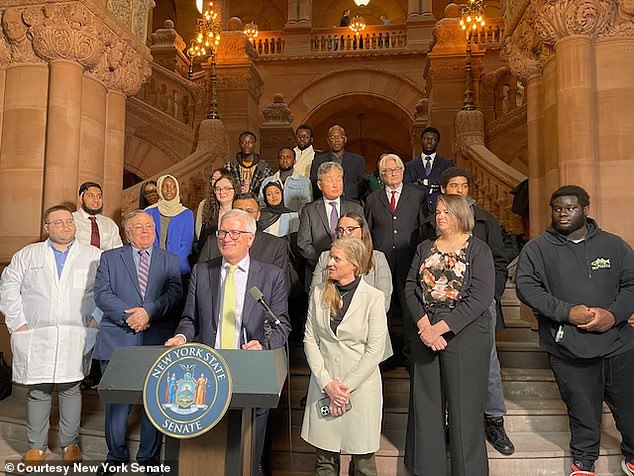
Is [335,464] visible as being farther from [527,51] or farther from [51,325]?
[527,51]

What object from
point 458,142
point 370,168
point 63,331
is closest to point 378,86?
point 370,168

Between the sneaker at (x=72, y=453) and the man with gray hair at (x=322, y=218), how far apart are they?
7.04 feet

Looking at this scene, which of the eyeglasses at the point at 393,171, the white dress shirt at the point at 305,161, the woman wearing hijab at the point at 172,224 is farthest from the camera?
the white dress shirt at the point at 305,161

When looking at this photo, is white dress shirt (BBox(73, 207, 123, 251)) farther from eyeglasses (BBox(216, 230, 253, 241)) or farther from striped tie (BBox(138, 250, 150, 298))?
eyeglasses (BBox(216, 230, 253, 241))

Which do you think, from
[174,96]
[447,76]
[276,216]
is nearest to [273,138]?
[174,96]

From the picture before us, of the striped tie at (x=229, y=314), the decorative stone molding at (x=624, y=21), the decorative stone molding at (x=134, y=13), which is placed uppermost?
the decorative stone molding at (x=134, y=13)

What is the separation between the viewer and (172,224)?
5.07 meters

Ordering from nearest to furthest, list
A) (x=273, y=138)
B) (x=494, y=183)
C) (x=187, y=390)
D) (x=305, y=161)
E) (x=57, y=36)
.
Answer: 1. (x=187, y=390)
2. (x=57, y=36)
3. (x=305, y=161)
4. (x=494, y=183)
5. (x=273, y=138)

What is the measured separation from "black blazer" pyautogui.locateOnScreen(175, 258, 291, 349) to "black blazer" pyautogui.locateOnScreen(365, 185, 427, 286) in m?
1.47

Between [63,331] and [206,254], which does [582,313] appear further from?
[63,331]

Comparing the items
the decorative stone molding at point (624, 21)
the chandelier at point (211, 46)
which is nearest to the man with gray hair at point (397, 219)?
the decorative stone molding at point (624, 21)

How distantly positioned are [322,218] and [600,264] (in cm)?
199

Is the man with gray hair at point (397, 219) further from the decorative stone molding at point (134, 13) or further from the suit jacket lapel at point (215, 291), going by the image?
the decorative stone molding at point (134, 13)

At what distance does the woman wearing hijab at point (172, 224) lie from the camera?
5.00 meters
